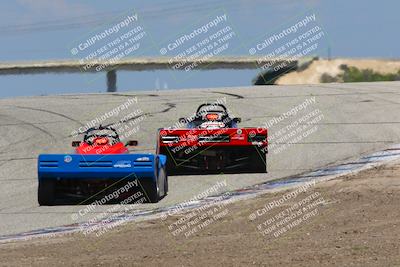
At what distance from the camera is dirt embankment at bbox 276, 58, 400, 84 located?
A: 140 ft

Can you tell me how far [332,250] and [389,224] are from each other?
1.39m

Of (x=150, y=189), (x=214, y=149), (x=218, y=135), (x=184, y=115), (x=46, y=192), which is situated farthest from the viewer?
(x=184, y=115)

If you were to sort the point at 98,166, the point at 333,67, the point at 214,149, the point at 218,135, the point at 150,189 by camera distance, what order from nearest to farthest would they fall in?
1. the point at 98,166
2. the point at 150,189
3. the point at 218,135
4. the point at 214,149
5. the point at 333,67

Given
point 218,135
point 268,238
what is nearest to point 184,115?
point 218,135

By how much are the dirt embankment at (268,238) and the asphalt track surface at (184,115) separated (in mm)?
2370

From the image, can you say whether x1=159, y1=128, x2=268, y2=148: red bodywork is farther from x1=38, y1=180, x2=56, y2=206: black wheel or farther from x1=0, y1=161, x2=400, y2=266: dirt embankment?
x1=0, y1=161, x2=400, y2=266: dirt embankment

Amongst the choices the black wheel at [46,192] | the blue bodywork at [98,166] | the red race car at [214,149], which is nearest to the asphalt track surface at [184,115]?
the black wheel at [46,192]

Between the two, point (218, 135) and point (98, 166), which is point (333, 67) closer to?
point (218, 135)

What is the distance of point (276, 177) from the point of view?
1739 centimetres

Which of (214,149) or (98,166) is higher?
(98,166)

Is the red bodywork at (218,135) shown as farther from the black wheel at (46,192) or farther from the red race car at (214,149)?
the black wheel at (46,192)

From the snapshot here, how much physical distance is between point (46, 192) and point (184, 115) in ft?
41.9

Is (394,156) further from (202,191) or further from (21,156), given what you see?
(21,156)

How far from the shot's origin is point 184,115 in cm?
2762
